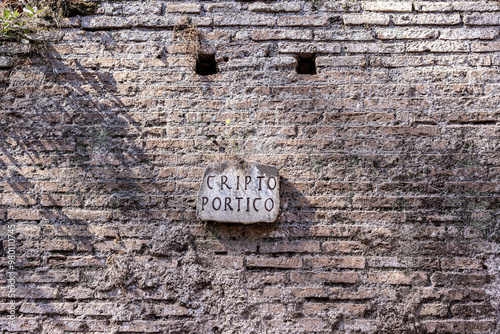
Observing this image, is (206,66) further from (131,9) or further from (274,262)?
(274,262)

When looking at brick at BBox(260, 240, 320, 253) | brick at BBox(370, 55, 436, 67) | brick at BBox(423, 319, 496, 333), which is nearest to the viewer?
brick at BBox(423, 319, 496, 333)

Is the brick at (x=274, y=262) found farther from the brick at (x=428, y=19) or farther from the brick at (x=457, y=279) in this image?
the brick at (x=428, y=19)

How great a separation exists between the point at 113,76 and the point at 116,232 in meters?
1.01

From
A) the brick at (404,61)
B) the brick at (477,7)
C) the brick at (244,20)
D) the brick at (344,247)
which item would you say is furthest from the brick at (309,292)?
the brick at (477,7)

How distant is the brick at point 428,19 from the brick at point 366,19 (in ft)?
0.23

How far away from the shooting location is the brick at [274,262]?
1930 mm

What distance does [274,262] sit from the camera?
1.93 metres

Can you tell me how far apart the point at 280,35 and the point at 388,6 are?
75cm

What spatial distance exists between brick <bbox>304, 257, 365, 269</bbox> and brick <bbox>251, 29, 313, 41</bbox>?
1421mm

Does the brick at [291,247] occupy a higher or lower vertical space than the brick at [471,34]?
lower

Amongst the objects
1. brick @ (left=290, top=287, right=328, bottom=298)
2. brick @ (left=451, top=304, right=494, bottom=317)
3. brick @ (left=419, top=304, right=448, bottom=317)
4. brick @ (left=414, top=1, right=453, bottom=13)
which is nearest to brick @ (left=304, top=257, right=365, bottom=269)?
brick @ (left=290, top=287, right=328, bottom=298)

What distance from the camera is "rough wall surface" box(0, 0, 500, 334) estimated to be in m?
1.90

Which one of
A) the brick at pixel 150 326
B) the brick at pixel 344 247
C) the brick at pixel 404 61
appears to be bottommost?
the brick at pixel 150 326

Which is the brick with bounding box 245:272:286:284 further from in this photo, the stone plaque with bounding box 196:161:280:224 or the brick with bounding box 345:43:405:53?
the brick with bounding box 345:43:405:53
